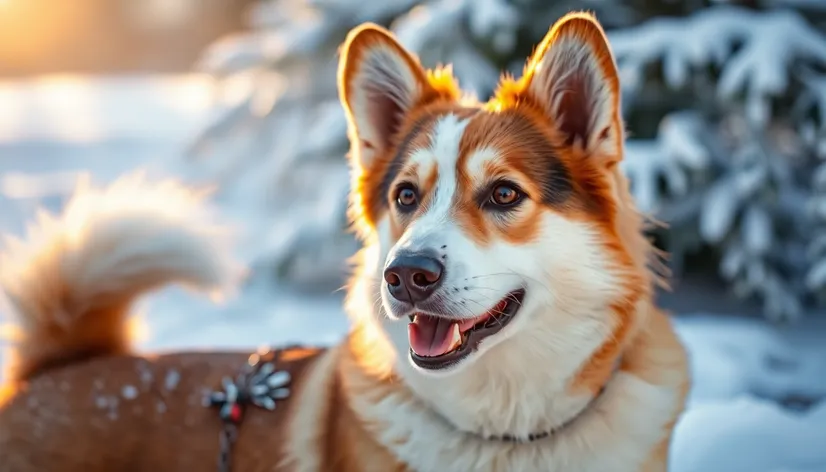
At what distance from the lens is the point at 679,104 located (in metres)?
4.56

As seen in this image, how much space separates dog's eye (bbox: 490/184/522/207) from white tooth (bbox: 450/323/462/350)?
348mm

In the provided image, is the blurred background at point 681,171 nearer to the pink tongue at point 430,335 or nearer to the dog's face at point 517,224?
the dog's face at point 517,224

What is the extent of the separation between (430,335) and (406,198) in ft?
Answer: 1.36

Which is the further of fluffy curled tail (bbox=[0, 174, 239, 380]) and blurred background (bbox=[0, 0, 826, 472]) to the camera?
blurred background (bbox=[0, 0, 826, 472])

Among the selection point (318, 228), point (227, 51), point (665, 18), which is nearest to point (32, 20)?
point (227, 51)

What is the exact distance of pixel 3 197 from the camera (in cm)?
720

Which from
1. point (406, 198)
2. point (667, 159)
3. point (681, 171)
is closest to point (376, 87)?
point (406, 198)

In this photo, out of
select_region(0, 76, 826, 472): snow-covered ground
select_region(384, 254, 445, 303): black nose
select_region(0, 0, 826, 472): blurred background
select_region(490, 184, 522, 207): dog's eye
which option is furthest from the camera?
select_region(0, 0, 826, 472): blurred background

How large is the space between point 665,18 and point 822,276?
5.77 feet

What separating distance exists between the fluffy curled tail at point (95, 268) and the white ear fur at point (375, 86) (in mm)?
648

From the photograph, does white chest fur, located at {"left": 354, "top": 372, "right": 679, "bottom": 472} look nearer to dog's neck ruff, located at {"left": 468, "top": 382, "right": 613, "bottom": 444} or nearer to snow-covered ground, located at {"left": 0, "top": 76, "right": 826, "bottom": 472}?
dog's neck ruff, located at {"left": 468, "top": 382, "right": 613, "bottom": 444}

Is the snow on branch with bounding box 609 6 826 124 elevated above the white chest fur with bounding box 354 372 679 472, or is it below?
above

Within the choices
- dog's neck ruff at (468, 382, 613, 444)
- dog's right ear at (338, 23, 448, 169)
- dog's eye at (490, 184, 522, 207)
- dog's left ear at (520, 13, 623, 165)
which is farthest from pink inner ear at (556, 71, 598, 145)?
dog's neck ruff at (468, 382, 613, 444)

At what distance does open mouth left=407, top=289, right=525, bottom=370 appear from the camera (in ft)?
5.90
